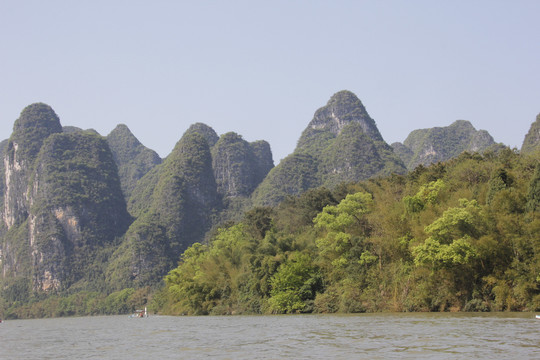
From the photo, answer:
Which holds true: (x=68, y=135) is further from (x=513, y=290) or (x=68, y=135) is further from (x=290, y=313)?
(x=513, y=290)

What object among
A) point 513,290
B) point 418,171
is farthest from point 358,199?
point 513,290

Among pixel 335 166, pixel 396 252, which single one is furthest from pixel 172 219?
pixel 396 252

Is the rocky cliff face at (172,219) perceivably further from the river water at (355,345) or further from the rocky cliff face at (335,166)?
the river water at (355,345)

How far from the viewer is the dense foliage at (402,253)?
36594 millimetres

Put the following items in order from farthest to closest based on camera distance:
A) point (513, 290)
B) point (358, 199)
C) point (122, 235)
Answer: point (122, 235)
point (358, 199)
point (513, 290)

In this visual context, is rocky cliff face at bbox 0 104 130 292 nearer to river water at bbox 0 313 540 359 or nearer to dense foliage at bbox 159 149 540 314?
dense foliage at bbox 159 149 540 314

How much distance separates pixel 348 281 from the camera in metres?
48.6

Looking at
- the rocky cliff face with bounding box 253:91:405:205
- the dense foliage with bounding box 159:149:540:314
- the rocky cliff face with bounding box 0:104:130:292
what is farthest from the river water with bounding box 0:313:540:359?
the rocky cliff face with bounding box 0:104:130:292

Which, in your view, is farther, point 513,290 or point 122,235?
point 122,235

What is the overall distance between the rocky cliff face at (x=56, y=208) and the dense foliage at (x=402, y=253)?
359 feet

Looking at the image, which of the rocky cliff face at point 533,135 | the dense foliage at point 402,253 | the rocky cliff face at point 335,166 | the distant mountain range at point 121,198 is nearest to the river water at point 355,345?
the dense foliage at point 402,253

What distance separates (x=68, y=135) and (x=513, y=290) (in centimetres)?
17721

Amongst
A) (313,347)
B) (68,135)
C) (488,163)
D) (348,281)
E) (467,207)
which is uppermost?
(68,135)

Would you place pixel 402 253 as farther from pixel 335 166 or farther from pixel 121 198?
pixel 121 198
